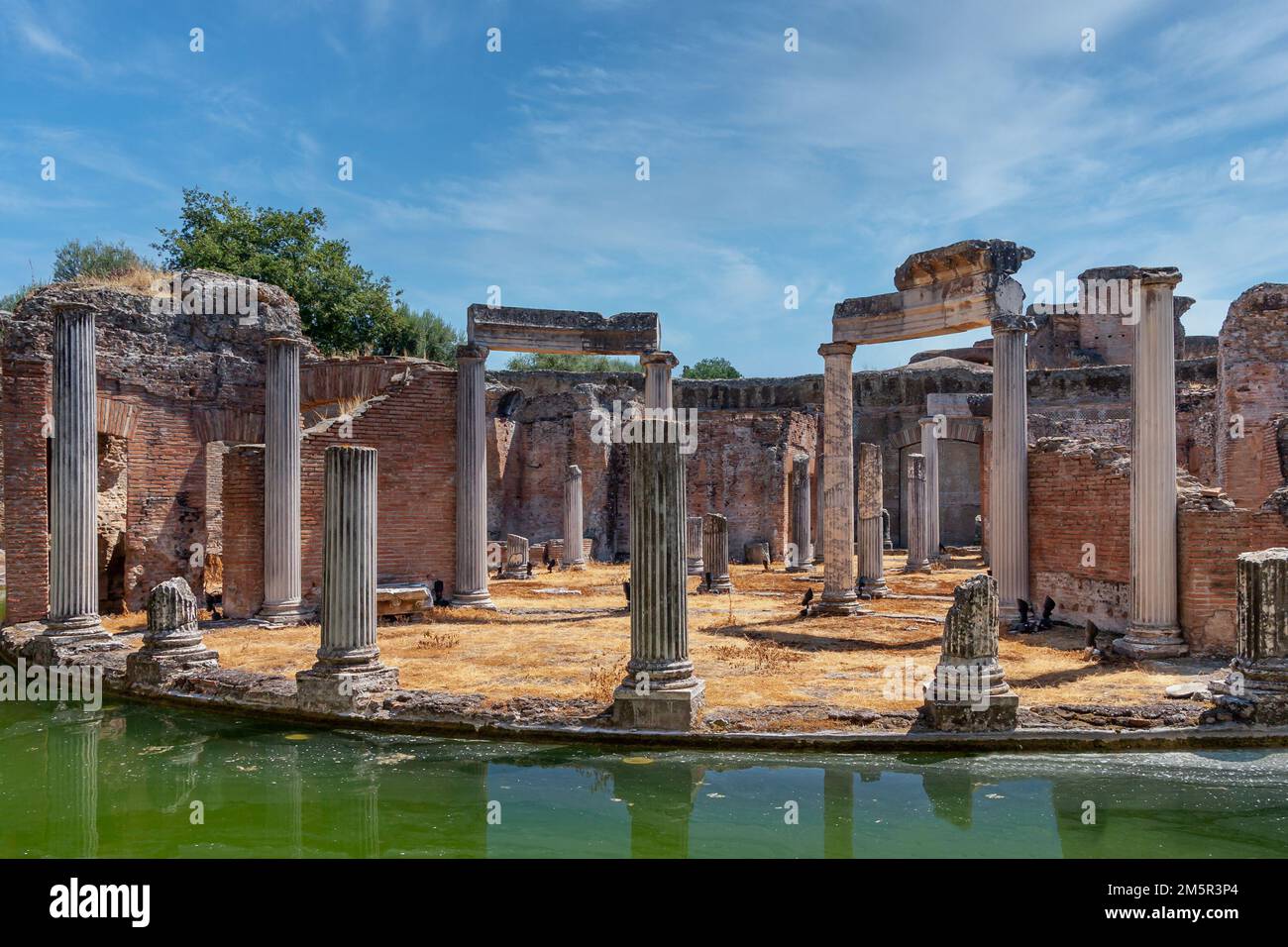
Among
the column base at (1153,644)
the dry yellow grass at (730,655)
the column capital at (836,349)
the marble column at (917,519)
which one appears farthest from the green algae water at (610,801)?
the marble column at (917,519)

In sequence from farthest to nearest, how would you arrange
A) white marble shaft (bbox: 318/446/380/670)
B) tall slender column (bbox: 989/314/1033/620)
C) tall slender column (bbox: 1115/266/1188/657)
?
tall slender column (bbox: 989/314/1033/620) → tall slender column (bbox: 1115/266/1188/657) → white marble shaft (bbox: 318/446/380/670)

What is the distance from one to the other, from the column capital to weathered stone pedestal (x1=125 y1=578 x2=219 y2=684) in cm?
1065

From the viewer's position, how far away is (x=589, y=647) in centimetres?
1218

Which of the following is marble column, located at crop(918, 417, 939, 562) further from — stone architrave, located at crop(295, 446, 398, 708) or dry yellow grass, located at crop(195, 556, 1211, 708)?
stone architrave, located at crop(295, 446, 398, 708)

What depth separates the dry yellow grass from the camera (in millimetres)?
9133

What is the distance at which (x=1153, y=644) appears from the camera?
1057 centimetres

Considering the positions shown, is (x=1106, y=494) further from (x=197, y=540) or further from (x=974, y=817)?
(x=197, y=540)

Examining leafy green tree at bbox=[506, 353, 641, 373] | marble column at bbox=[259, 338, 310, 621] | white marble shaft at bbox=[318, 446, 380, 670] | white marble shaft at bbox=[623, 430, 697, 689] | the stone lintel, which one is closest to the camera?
white marble shaft at bbox=[623, 430, 697, 689]

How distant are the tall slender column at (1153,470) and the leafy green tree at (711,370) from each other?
52.5m

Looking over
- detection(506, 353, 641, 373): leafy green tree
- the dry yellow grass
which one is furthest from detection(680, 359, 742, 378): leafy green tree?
the dry yellow grass

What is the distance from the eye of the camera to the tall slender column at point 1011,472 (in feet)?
→ 44.2

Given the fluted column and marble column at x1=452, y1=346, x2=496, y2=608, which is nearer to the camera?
the fluted column
